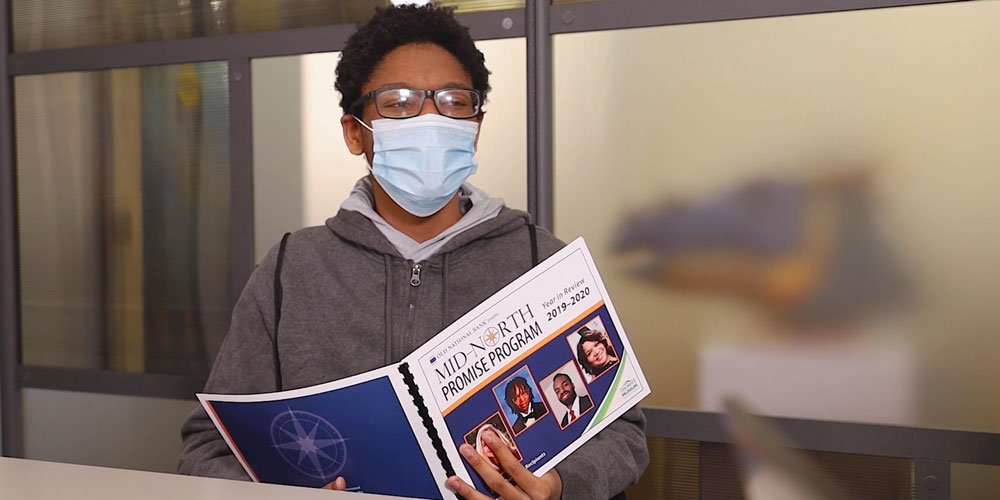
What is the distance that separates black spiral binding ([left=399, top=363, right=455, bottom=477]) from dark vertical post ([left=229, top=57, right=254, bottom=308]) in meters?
1.32

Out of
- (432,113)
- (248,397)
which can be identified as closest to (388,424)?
(248,397)

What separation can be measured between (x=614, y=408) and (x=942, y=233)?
96cm

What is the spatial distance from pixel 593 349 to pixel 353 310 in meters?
0.37

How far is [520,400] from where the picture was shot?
3.65 ft

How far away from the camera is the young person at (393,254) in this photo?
128 centimetres

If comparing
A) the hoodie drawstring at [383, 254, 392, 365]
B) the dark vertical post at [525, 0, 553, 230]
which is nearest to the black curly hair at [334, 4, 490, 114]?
the hoodie drawstring at [383, 254, 392, 365]

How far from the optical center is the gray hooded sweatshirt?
127 centimetres

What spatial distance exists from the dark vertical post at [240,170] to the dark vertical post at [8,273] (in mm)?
754

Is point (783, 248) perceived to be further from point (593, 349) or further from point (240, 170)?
point (240, 170)

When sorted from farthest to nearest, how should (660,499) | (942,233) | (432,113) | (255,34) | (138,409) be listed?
(138,409)
(255,34)
(660,499)
(942,233)
(432,113)

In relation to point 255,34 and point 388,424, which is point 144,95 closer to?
point 255,34

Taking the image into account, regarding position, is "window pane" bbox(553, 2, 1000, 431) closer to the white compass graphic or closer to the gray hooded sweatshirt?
the gray hooded sweatshirt

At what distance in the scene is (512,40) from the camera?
205 centimetres

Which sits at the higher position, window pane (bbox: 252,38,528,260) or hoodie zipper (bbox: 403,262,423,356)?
window pane (bbox: 252,38,528,260)
